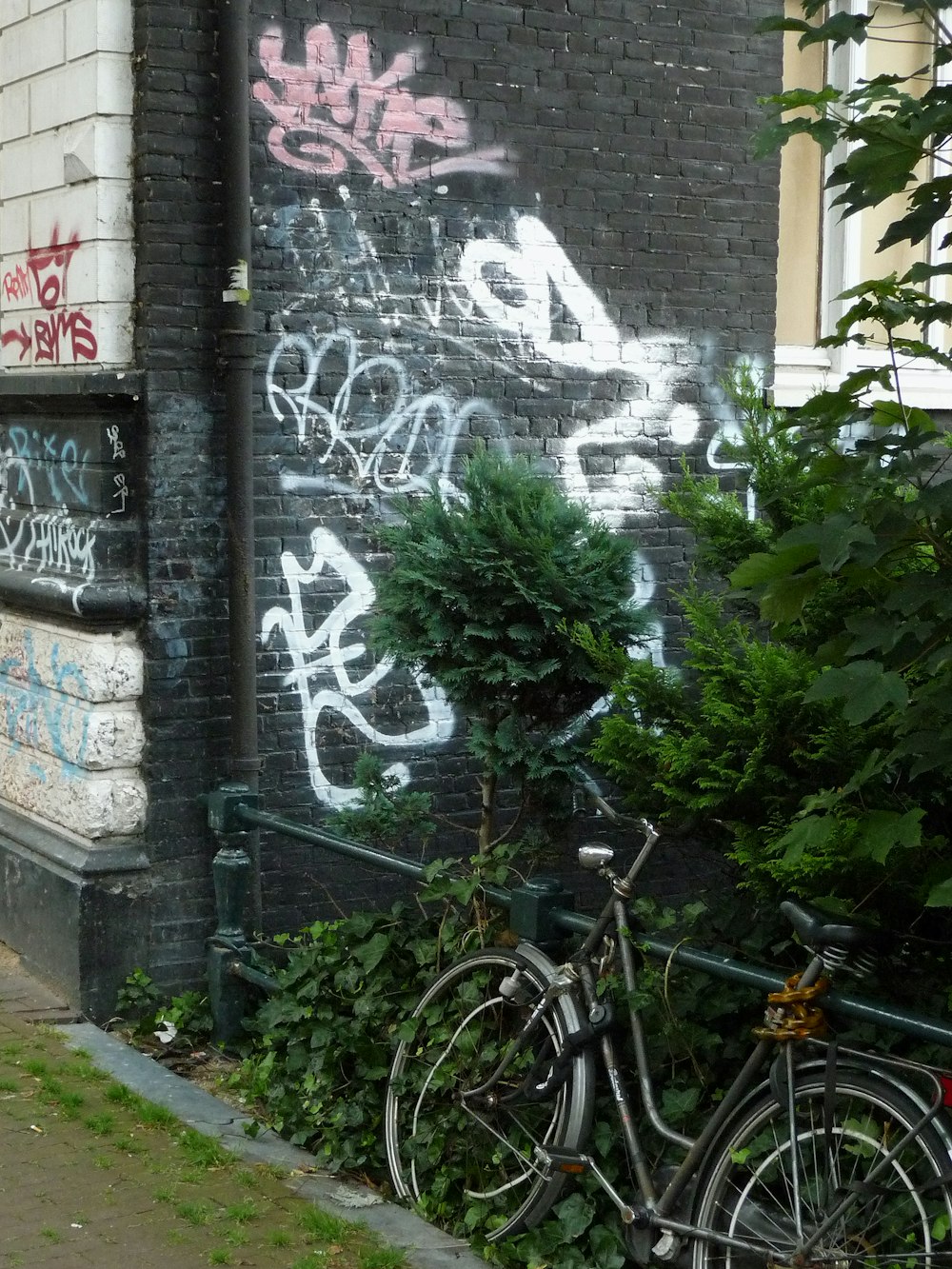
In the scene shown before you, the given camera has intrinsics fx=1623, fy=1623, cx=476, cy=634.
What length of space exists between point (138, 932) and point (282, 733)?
97 cm

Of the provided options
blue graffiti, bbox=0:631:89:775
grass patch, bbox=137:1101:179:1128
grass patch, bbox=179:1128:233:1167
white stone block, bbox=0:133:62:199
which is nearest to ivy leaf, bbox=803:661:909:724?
grass patch, bbox=179:1128:233:1167

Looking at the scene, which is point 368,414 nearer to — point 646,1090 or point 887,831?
point 646,1090

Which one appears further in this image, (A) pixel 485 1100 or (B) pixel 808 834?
(A) pixel 485 1100

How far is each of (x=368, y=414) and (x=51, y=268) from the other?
1412 millimetres

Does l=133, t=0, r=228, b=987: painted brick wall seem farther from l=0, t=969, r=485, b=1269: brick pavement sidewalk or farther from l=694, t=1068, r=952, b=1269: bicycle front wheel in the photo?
l=694, t=1068, r=952, b=1269: bicycle front wheel

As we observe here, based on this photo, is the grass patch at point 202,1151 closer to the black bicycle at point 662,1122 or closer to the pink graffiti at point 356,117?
the black bicycle at point 662,1122

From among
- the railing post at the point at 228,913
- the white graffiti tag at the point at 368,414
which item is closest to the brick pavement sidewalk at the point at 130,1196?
the railing post at the point at 228,913

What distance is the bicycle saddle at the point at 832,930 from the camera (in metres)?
3.53

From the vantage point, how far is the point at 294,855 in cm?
667

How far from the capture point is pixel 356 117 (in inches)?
263

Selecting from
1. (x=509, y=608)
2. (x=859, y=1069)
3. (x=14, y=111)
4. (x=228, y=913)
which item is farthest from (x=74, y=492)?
(x=859, y=1069)

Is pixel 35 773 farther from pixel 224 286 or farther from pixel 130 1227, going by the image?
pixel 130 1227

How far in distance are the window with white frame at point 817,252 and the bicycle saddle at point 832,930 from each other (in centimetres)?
490

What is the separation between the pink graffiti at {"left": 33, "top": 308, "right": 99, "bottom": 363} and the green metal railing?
182 cm
